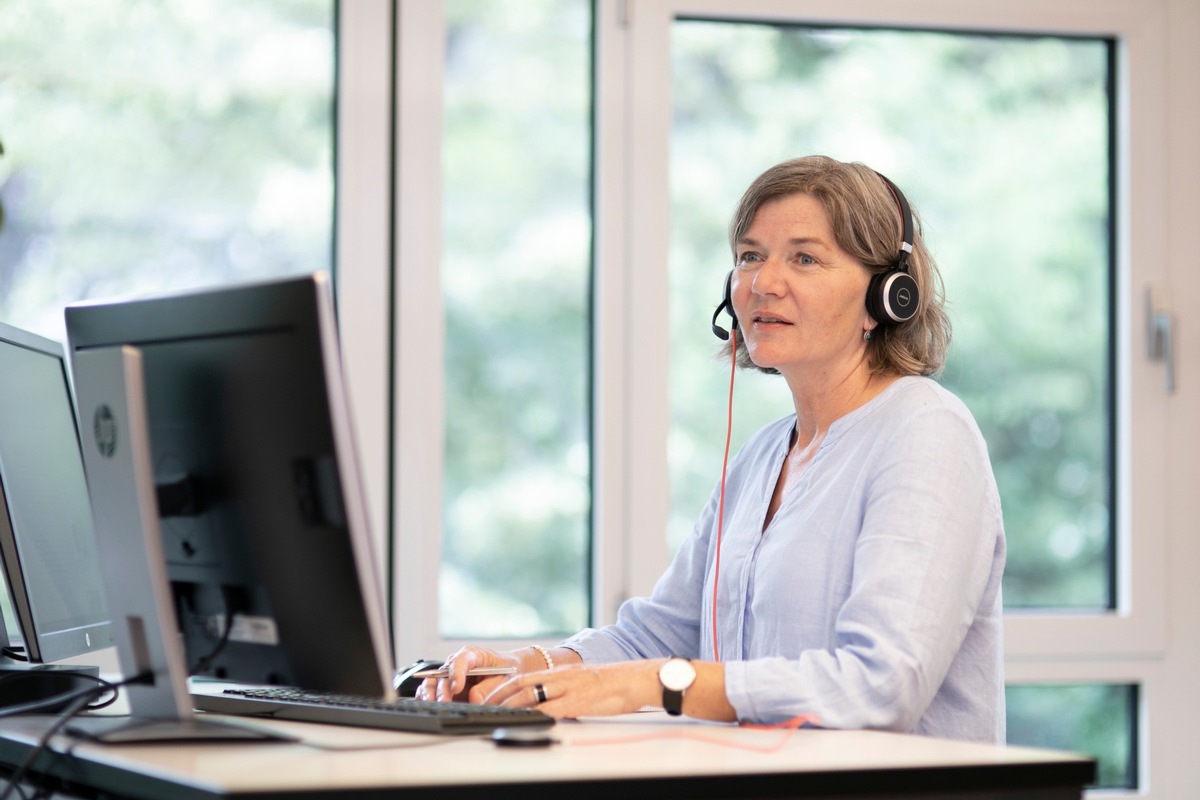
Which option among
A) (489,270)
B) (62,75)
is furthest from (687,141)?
(62,75)

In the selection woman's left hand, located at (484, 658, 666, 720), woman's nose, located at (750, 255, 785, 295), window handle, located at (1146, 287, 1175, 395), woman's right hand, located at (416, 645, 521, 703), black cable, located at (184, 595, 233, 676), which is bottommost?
woman's right hand, located at (416, 645, 521, 703)

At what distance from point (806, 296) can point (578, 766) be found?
0.88 metres

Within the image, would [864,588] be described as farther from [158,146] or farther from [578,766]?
[158,146]

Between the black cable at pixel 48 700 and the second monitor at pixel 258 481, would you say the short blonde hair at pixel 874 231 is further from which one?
the black cable at pixel 48 700

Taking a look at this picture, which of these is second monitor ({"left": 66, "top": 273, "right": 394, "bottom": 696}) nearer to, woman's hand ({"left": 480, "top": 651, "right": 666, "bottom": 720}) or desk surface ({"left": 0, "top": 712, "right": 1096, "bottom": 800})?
desk surface ({"left": 0, "top": 712, "right": 1096, "bottom": 800})

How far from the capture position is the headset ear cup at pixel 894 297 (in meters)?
1.74

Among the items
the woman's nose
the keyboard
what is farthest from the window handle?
the keyboard

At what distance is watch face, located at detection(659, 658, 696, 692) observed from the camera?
1.39m

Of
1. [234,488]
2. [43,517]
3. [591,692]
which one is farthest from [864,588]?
[43,517]

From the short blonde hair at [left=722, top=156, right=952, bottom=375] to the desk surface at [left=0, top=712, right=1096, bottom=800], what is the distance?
66 cm

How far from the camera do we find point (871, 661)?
1371 mm

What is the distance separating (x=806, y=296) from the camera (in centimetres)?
178

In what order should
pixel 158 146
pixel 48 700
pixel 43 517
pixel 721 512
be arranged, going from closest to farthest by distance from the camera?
1. pixel 48 700
2. pixel 43 517
3. pixel 721 512
4. pixel 158 146

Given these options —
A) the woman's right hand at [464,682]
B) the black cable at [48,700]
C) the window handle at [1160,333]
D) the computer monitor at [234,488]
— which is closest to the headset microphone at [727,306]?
the woman's right hand at [464,682]
